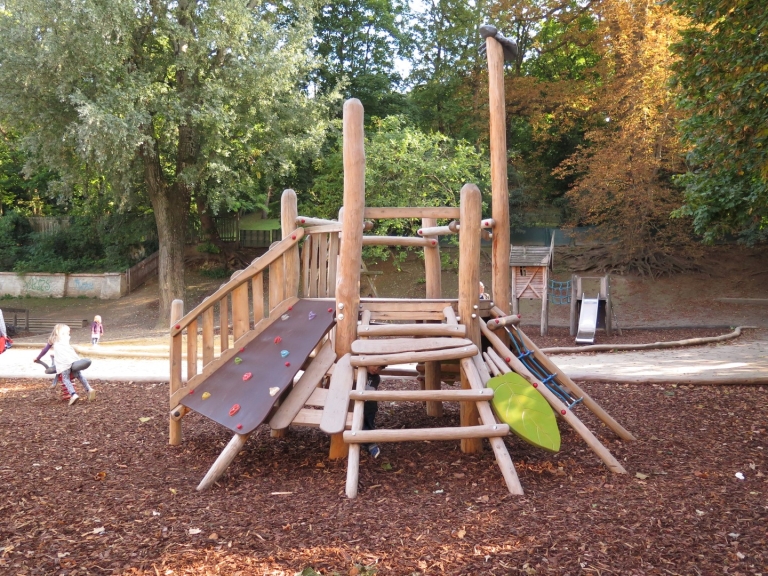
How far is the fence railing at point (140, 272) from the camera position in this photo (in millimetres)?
27984

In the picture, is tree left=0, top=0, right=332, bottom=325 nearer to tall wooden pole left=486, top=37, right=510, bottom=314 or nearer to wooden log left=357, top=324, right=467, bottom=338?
tall wooden pole left=486, top=37, right=510, bottom=314

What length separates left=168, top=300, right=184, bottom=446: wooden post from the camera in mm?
6328

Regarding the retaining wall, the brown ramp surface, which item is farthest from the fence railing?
the brown ramp surface

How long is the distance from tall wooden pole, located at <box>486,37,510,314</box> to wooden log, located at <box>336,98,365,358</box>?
1.56 metres

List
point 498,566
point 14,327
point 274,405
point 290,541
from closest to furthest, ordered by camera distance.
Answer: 1. point 498,566
2. point 290,541
3. point 274,405
4. point 14,327

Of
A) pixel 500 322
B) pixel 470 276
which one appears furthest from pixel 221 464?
pixel 500 322

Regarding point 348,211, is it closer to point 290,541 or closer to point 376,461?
point 376,461

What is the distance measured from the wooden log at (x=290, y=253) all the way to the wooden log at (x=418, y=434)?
189cm

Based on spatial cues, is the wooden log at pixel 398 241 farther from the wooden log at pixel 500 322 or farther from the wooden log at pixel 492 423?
the wooden log at pixel 492 423

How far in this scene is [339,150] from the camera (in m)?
24.6

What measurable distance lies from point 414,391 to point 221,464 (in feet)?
5.24

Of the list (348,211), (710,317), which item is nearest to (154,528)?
(348,211)

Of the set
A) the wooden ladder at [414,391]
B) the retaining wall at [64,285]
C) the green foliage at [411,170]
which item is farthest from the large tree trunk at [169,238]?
the wooden ladder at [414,391]

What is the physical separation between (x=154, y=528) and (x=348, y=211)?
2.89m
